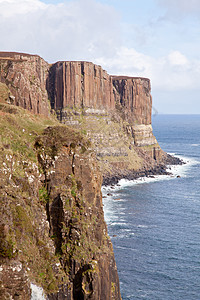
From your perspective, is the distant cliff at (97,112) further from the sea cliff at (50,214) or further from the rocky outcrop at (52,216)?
the rocky outcrop at (52,216)

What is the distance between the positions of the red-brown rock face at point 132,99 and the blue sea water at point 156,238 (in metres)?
63.6

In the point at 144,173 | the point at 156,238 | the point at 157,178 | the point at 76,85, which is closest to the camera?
the point at 156,238

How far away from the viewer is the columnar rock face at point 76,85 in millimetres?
156125

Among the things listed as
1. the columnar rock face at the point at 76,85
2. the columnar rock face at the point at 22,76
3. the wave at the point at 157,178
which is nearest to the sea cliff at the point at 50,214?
the columnar rock face at the point at 22,76

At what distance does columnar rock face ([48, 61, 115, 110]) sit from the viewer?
512ft

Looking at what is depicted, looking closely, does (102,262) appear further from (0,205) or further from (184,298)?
(184,298)

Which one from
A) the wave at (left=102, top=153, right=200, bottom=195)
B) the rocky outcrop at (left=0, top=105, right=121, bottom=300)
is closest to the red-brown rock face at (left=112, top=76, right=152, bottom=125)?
the wave at (left=102, top=153, right=200, bottom=195)

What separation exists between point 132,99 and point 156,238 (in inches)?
4774

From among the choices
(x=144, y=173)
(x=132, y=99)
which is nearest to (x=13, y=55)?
(x=132, y=99)

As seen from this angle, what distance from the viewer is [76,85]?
518 feet

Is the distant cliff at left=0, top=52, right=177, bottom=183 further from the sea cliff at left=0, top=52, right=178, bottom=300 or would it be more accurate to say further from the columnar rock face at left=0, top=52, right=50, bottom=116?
the sea cliff at left=0, top=52, right=178, bottom=300

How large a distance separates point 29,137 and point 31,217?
722cm

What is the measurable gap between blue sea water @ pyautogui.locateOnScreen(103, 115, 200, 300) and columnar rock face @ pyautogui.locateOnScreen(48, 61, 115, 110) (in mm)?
47460

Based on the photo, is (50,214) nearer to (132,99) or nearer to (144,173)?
(144,173)
